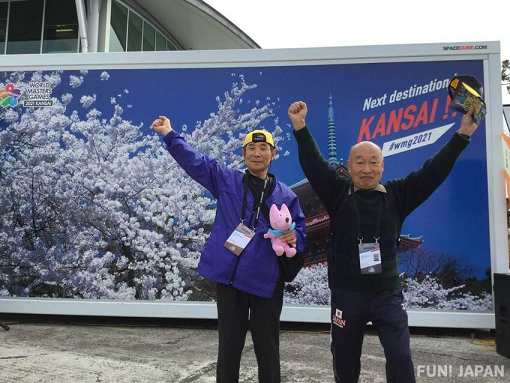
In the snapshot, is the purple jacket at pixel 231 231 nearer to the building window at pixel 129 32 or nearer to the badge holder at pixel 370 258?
the badge holder at pixel 370 258

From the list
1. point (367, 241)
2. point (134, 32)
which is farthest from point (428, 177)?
point (134, 32)

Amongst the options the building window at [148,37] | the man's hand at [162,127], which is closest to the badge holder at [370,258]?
the man's hand at [162,127]

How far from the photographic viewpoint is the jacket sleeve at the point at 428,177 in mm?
2094

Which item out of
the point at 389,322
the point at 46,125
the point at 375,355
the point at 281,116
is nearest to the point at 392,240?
the point at 389,322

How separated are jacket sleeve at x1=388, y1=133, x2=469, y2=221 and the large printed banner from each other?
1.91 metres

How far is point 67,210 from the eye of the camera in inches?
171

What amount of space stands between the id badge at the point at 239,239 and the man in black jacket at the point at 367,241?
0.45 meters

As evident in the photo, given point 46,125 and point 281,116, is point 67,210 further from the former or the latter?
point 281,116

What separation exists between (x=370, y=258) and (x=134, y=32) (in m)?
15.4

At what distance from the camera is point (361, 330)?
6.79 ft

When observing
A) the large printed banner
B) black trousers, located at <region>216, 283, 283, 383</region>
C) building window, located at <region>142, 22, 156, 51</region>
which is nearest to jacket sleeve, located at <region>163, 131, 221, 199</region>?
black trousers, located at <region>216, 283, 283, 383</region>

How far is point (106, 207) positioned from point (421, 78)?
348cm

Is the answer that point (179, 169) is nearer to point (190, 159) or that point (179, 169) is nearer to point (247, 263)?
point (190, 159)

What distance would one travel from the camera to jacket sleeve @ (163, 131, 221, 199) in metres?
2.34
